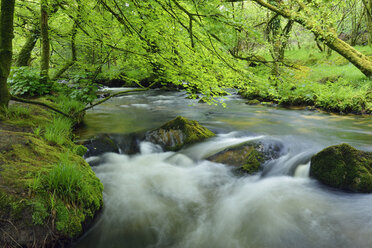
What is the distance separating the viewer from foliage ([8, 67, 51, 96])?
5238 millimetres

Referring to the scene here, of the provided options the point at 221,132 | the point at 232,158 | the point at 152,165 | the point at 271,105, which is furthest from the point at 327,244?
the point at 271,105

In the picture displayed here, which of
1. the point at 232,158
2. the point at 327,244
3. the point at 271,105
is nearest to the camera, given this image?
the point at 327,244

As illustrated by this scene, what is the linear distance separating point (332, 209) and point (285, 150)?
2.07 meters

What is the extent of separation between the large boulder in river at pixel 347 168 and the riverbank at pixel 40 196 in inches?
153

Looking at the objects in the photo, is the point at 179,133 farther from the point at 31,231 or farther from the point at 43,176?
the point at 31,231

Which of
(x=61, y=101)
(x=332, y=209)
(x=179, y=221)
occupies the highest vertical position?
(x=61, y=101)

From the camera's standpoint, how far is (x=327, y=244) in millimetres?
2600

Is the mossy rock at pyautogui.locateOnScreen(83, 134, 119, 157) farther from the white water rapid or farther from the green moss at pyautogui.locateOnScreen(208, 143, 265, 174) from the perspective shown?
the green moss at pyautogui.locateOnScreen(208, 143, 265, 174)

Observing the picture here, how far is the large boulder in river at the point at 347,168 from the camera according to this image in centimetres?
337

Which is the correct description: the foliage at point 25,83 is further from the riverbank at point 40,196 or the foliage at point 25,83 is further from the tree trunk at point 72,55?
the riverbank at point 40,196

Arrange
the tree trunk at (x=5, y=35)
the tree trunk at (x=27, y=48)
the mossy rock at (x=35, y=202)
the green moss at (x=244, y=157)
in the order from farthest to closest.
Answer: the tree trunk at (x=27, y=48)
the green moss at (x=244, y=157)
the tree trunk at (x=5, y=35)
the mossy rock at (x=35, y=202)

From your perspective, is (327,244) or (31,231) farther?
(327,244)

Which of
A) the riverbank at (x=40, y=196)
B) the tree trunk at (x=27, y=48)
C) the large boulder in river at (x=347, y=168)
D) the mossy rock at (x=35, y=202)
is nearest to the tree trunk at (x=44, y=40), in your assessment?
the tree trunk at (x=27, y=48)

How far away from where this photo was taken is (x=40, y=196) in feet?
6.84
